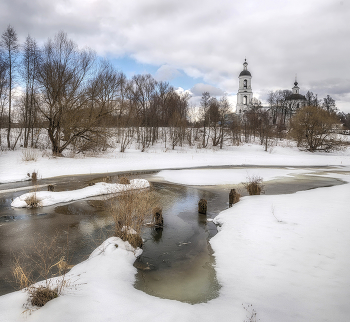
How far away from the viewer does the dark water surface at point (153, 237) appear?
4.93 metres

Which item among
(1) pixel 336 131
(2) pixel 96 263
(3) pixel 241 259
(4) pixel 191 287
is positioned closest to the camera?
(4) pixel 191 287

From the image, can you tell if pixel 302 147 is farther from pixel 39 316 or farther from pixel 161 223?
pixel 39 316

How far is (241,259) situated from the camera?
5773 mm

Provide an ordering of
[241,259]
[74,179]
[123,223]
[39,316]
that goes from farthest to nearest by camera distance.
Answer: [74,179] < [123,223] < [241,259] < [39,316]

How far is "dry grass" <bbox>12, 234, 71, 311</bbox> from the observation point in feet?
12.6

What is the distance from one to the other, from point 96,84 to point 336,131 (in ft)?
117

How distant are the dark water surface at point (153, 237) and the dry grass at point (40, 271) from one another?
0.19 m

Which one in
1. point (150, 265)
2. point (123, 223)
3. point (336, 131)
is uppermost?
point (336, 131)

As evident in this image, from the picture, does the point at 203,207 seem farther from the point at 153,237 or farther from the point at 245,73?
the point at 245,73

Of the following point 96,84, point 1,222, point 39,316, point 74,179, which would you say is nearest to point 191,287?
point 39,316

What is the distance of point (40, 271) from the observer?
529 centimetres

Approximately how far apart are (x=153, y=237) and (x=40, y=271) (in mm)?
3051

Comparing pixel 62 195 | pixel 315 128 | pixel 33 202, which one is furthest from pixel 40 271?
pixel 315 128

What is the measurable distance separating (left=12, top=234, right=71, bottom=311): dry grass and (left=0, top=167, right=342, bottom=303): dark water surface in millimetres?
188
